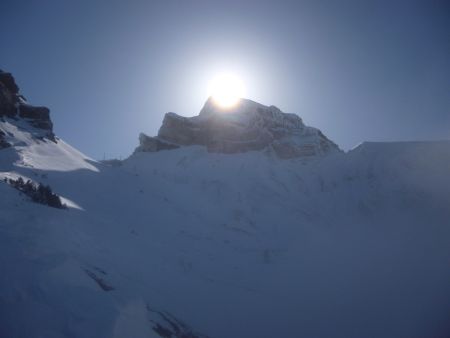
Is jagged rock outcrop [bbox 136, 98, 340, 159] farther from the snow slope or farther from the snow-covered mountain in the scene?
the snow slope

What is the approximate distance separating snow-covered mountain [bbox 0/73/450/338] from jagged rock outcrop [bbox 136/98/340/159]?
21.3ft

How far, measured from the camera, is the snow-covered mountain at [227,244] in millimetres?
12148

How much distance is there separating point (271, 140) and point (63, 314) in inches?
3116

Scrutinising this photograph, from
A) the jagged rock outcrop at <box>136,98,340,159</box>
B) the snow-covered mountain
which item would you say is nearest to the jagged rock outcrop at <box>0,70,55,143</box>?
the snow-covered mountain

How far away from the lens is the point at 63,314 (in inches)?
396

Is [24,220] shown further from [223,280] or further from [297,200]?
[297,200]

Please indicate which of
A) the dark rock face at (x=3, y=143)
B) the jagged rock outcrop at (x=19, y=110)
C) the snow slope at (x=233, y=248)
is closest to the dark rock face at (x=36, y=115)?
the jagged rock outcrop at (x=19, y=110)

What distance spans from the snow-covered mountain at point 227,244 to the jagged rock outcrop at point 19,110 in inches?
12.9

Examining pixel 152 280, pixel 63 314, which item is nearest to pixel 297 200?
pixel 152 280

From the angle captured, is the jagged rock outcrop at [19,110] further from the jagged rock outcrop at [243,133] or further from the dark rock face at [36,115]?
the jagged rock outcrop at [243,133]

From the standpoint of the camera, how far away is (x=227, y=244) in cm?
3678

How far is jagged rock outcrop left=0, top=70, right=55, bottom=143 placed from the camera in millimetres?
41047

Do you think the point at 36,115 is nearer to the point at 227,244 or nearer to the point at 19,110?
the point at 19,110

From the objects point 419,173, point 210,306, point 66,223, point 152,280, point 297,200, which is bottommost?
point 210,306
